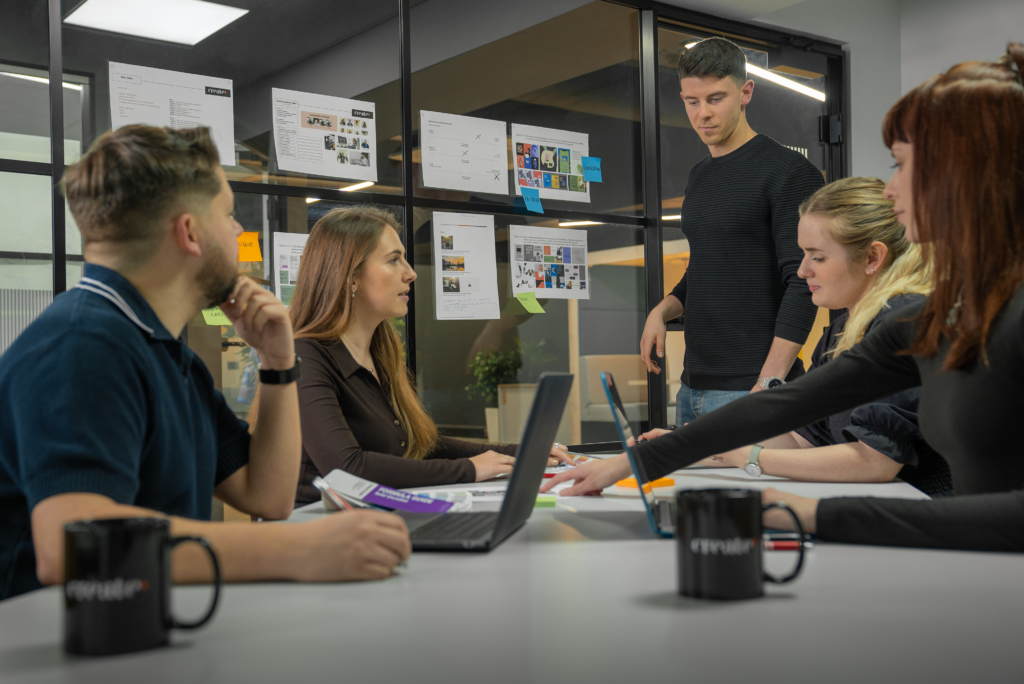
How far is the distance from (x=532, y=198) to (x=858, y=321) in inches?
66.6

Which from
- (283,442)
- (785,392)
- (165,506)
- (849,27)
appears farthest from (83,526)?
(849,27)

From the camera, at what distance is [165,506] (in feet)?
3.72

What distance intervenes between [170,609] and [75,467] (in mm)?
294

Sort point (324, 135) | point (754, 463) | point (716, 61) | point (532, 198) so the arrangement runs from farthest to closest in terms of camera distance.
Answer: point (532, 198)
point (716, 61)
point (324, 135)
point (754, 463)

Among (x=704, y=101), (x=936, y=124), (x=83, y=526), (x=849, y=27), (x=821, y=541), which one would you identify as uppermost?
(x=849, y=27)

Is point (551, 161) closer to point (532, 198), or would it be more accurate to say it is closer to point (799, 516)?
point (532, 198)

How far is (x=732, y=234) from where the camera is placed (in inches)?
116

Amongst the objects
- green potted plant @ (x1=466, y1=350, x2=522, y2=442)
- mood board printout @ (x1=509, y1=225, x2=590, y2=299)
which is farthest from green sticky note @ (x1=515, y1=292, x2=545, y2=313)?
green potted plant @ (x1=466, y1=350, x2=522, y2=442)

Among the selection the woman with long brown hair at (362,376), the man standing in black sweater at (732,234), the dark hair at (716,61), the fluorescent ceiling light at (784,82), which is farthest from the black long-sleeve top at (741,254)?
the woman with long brown hair at (362,376)

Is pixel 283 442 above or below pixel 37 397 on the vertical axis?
below

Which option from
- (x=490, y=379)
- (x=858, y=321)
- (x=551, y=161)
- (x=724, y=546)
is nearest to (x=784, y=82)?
(x=551, y=161)

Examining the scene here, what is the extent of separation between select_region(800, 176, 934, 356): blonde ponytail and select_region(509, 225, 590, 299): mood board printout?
50.7 inches

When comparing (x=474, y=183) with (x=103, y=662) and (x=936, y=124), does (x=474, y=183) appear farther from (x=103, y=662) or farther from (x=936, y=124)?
(x=103, y=662)

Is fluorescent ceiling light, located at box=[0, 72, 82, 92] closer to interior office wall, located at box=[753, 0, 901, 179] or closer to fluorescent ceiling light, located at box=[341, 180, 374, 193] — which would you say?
fluorescent ceiling light, located at box=[341, 180, 374, 193]
